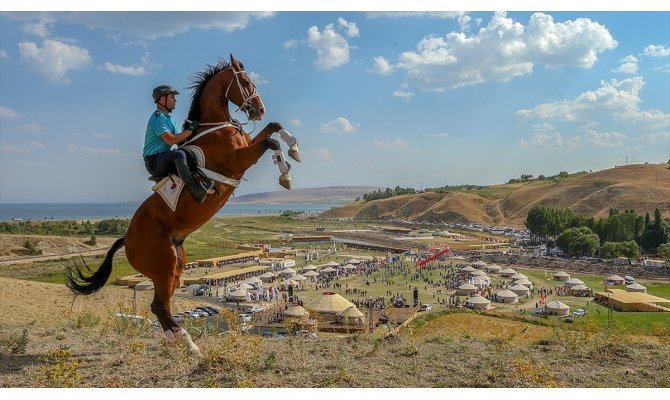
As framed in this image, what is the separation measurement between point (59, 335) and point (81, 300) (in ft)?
63.1

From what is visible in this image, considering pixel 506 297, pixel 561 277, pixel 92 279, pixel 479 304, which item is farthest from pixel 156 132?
pixel 561 277

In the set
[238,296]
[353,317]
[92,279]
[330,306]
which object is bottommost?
[238,296]

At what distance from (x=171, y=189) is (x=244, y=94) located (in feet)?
4.88

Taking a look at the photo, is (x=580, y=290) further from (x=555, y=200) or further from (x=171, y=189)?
(x=555, y=200)

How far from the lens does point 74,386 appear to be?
18.0 ft

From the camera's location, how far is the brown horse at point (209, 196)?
6.19 metres

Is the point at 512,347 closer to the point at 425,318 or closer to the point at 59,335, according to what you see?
the point at 59,335

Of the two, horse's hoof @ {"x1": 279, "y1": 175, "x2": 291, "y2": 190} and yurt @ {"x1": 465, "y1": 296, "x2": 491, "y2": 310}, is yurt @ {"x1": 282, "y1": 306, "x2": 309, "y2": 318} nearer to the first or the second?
yurt @ {"x1": 465, "y1": 296, "x2": 491, "y2": 310}

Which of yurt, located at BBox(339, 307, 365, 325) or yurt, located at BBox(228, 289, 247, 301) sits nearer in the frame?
yurt, located at BBox(339, 307, 365, 325)

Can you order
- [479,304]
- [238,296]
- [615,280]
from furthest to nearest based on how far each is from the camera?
1. [615,280]
2. [238,296]
3. [479,304]

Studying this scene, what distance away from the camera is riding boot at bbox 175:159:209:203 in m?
5.96

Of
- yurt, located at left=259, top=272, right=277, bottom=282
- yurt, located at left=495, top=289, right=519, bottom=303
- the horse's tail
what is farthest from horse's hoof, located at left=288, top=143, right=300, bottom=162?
yurt, located at left=259, top=272, right=277, bottom=282

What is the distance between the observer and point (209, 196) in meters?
6.22

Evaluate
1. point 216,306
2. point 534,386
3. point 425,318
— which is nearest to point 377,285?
point 216,306
